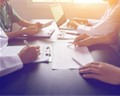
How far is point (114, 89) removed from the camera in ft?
2.73

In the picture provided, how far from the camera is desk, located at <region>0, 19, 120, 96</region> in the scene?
2.67ft

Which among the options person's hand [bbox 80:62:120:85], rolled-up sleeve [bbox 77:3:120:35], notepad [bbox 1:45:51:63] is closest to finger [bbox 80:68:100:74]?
person's hand [bbox 80:62:120:85]

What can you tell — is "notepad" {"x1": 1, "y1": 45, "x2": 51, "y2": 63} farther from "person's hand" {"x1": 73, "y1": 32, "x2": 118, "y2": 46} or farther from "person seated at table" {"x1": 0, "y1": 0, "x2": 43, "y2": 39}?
"person seated at table" {"x1": 0, "y1": 0, "x2": 43, "y2": 39}

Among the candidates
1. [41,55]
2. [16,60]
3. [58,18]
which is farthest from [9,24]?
[16,60]

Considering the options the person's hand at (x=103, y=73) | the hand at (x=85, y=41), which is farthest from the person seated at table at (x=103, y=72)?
the hand at (x=85, y=41)

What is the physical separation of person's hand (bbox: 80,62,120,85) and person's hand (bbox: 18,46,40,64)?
0.99 feet

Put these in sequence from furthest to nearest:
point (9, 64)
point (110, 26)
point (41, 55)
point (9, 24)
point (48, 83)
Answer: point (9, 24) < point (110, 26) < point (41, 55) < point (9, 64) < point (48, 83)

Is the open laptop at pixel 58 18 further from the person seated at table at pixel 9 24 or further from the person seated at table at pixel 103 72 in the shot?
the person seated at table at pixel 103 72

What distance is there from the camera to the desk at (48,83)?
815 millimetres

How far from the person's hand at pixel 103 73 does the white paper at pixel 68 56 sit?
0.39 feet

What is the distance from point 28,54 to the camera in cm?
109

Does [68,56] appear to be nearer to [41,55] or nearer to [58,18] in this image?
[41,55]

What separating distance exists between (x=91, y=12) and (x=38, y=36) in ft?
6.51

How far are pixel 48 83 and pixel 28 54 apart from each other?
26cm
